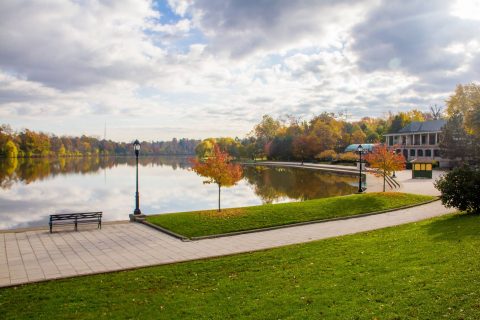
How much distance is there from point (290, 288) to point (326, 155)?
79.9 meters

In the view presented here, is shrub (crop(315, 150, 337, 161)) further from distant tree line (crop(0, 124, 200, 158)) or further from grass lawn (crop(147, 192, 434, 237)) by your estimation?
distant tree line (crop(0, 124, 200, 158))

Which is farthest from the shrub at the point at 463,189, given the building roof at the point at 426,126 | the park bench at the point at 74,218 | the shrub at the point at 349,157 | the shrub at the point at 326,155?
the shrub at the point at 326,155

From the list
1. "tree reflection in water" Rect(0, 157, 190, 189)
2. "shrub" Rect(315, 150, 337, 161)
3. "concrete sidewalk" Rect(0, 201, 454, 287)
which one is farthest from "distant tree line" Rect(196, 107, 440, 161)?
"concrete sidewalk" Rect(0, 201, 454, 287)

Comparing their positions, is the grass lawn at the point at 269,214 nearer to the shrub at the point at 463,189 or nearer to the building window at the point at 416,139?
the shrub at the point at 463,189

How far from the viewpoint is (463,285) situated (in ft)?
27.8

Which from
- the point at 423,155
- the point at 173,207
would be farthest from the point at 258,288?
the point at 423,155

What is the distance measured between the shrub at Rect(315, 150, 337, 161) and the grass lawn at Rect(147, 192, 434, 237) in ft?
202

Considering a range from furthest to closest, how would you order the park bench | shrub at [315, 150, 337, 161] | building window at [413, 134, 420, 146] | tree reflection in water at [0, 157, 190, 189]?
shrub at [315, 150, 337, 161]
building window at [413, 134, 420, 146]
tree reflection in water at [0, 157, 190, 189]
the park bench

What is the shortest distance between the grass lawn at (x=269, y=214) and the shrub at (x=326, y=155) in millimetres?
61609

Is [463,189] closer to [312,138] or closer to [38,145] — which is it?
[312,138]

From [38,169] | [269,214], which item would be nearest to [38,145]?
[38,169]

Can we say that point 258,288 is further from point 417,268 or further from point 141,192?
point 141,192

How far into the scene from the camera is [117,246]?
48.8 ft

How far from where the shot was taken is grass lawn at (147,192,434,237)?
17.9 meters
